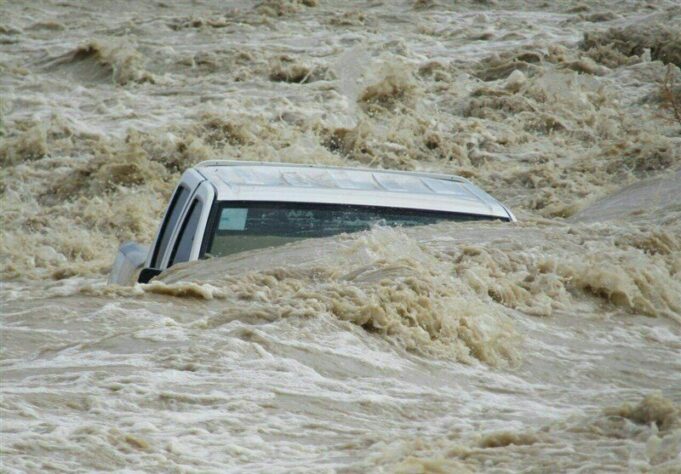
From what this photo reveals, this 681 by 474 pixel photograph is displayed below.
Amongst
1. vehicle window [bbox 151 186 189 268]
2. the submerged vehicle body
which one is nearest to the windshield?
the submerged vehicle body

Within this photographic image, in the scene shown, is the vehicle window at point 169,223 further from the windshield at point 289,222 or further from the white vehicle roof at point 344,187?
the windshield at point 289,222

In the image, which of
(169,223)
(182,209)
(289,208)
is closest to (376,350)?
(289,208)

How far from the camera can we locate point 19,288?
44.5 feet

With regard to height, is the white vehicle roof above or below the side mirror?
above

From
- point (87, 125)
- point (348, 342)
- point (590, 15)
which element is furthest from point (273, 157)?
point (348, 342)

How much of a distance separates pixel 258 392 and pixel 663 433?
1509 mm

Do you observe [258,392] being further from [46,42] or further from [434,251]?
[46,42]

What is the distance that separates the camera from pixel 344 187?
695 cm

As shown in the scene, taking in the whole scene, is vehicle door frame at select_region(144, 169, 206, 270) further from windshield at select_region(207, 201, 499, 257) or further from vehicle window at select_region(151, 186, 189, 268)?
windshield at select_region(207, 201, 499, 257)

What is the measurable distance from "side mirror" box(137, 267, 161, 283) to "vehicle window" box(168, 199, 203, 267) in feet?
0.47

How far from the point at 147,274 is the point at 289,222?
0.78 m

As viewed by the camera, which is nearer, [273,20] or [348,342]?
[348,342]

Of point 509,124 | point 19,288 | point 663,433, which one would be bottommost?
point 19,288

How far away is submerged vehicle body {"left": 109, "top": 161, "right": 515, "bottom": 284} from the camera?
6691mm
